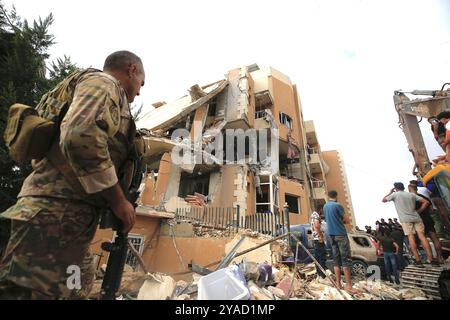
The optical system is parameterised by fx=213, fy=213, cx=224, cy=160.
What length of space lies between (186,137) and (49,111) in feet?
38.5

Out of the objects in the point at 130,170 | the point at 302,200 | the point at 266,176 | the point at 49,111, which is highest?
the point at 266,176

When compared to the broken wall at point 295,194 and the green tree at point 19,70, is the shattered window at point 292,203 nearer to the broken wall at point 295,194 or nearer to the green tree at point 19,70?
the broken wall at point 295,194

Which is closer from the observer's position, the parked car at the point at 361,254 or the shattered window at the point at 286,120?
the parked car at the point at 361,254

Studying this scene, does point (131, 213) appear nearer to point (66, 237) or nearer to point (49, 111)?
point (66, 237)

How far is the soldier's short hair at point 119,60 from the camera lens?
1.79m

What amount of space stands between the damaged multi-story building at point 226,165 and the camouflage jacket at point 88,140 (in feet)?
21.7

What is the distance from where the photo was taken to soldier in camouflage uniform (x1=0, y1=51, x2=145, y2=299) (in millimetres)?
1127

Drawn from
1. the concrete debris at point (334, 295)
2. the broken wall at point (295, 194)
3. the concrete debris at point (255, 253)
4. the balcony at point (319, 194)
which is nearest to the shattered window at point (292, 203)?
the broken wall at point (295, 194)

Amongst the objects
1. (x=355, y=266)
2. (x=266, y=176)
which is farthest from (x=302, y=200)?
(x=355, y=266)

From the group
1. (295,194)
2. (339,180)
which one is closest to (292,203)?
(295,194)

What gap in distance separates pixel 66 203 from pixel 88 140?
436 mm

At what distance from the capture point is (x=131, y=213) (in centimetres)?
141

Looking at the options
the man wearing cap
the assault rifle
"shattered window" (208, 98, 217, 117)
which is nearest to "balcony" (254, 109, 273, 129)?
"shattered window" (208, 98, 217, 117)

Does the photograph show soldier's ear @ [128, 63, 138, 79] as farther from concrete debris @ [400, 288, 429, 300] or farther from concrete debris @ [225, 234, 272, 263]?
concrete debris @ [225, 234, 272, 263]
